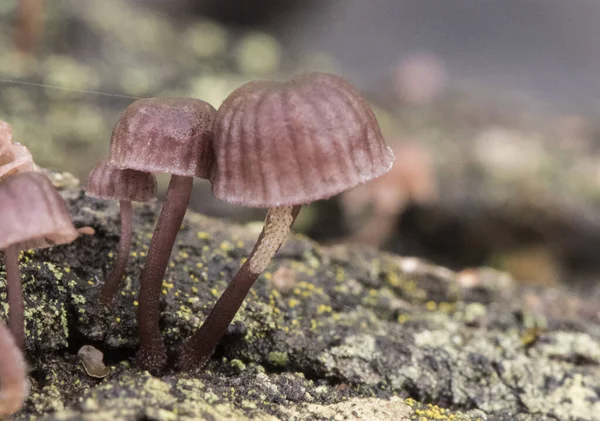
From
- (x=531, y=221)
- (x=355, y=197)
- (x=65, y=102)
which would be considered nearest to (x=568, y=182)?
(x=531, y=221)

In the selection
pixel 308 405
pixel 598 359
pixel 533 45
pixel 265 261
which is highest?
pixel 533 45

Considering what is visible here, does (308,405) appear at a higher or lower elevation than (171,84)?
lower

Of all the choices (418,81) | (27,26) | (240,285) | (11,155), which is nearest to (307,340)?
(240,285)

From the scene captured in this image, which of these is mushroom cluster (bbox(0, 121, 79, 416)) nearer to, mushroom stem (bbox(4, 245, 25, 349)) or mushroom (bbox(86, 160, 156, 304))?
mushroom stem (bbox(4, 245, 25, 349))

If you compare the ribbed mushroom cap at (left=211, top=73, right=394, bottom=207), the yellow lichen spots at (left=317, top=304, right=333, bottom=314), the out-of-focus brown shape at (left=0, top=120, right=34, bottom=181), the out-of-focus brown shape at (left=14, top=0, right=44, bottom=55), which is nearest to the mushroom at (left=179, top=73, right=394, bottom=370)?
the ribbed mushroom cap at (left=211, top=73, right=394, bottom=207)

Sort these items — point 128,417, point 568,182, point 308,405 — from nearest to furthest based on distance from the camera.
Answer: point 128,417 < point 308,405 < point 568,182

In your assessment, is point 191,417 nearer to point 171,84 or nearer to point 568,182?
point 171,84

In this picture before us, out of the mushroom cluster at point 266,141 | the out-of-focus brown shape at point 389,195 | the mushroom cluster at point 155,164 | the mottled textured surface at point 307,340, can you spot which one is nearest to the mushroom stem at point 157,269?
the mushroom cluster at point 155,164
